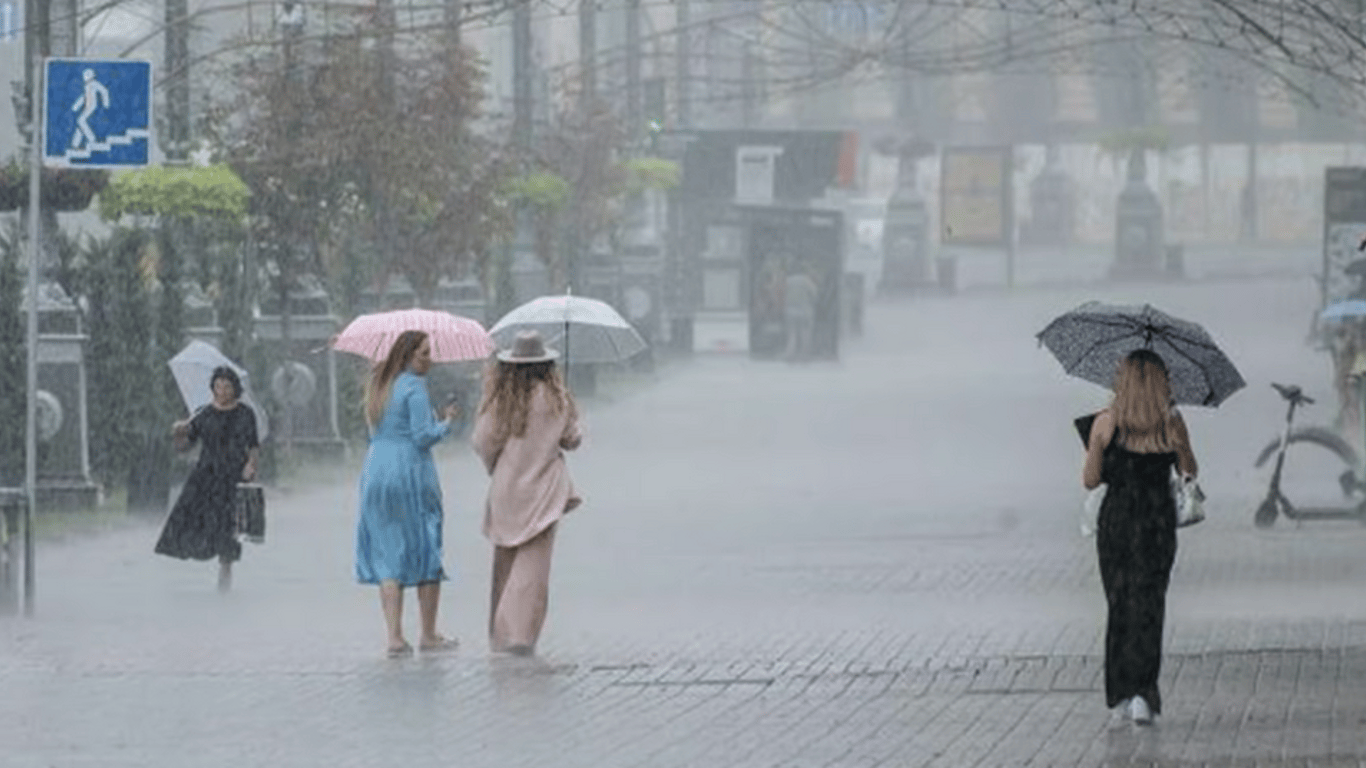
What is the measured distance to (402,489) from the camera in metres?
19.3

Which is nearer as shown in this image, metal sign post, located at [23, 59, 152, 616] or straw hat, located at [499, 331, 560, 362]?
straw hat, located at [499, 331, 560, 362]

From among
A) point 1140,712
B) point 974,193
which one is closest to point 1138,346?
point 1140,712

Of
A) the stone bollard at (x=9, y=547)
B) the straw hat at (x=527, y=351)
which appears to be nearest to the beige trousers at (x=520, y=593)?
the straw hat at (x=527, y=351)

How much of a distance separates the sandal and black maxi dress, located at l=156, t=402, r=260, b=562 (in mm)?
3990

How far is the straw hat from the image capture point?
19.1m

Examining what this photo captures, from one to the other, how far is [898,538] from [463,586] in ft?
13.9

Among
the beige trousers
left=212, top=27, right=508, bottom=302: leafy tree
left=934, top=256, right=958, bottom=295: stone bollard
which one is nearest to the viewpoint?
the beige trousers

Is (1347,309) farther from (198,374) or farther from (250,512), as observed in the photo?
(250,512)

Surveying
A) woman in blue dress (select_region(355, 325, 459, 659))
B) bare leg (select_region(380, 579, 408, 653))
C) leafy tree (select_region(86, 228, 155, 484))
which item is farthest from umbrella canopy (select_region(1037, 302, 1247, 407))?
leafy tree (select_region(86, 228, 155, 484))

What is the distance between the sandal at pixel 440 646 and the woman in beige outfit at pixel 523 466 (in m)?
0.23

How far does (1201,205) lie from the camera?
105 m

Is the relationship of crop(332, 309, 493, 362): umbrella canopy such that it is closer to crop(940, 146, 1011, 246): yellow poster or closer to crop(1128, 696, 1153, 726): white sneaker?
crop(1128, 696, 1153, 726): white sneaker

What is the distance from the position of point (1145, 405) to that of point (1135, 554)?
574 millimetres

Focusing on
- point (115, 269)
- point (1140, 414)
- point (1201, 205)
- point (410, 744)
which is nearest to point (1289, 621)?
point (1140, 414)
